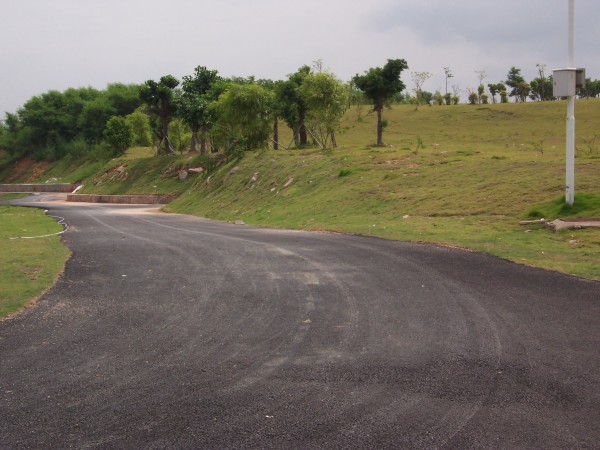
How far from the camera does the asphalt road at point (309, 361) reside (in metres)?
4.27

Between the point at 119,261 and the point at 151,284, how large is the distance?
2.99 m

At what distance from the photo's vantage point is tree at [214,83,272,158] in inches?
1745

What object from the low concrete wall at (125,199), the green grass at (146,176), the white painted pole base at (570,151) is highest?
the white painted pole base at (570,151)

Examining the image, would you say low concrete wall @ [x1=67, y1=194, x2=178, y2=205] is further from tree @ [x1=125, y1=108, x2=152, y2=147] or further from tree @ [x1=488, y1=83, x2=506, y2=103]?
tree @ [x1=488, y1=83, x2=506, y2=103]

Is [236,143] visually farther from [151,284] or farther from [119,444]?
[119,444]

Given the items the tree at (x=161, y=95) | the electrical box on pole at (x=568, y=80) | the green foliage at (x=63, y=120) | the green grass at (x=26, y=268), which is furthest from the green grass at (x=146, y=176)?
the electrical box on pole at (x=568, y=80)

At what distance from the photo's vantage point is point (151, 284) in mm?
9883

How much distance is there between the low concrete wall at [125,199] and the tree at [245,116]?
7336 mm

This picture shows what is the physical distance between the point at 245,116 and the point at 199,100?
1027 cm

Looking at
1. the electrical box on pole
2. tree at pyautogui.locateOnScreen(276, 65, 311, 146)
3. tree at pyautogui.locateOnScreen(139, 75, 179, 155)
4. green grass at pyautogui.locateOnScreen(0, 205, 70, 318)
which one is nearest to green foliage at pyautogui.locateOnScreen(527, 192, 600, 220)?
the electrical box on pole

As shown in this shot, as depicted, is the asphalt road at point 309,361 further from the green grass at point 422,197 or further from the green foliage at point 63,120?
the green foliage at point 63,120

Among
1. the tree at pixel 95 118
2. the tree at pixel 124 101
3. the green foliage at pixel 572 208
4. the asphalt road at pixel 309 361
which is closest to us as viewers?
the asphalt road at pixel 309 361

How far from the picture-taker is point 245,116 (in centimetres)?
4500

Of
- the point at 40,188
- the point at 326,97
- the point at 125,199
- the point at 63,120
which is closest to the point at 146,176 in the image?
the point at 125,199
